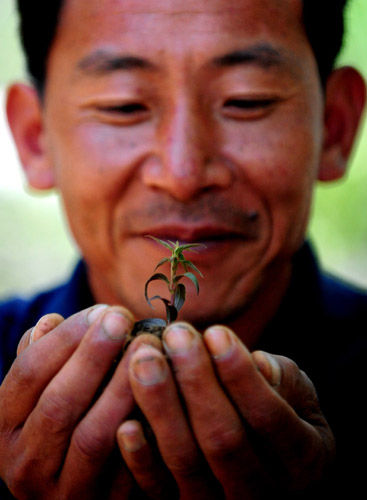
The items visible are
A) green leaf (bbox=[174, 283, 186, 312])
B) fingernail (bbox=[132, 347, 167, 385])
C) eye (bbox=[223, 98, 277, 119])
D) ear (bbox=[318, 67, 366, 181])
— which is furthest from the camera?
ear (bbox=[318, 67, 366, 181])

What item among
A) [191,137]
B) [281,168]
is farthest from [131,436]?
[281,168]

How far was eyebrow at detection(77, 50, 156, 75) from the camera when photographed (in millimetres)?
1802

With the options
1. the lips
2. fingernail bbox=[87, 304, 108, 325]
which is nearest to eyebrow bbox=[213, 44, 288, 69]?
the lips

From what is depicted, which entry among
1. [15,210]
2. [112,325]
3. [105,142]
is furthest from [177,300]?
[15,210]

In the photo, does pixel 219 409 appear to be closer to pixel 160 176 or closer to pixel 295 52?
pixel 160 176

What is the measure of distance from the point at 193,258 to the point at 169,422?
30.9 inches

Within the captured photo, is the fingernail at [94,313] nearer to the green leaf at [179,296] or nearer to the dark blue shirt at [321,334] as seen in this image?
the green leaf at [179,296]

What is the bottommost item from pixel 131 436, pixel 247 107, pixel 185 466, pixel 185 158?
pixel 185 466

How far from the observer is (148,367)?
1.13 meters

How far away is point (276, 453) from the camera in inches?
53.7

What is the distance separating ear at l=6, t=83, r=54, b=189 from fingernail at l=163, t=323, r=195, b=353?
1429mm

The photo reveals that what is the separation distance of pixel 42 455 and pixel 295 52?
4.99ft

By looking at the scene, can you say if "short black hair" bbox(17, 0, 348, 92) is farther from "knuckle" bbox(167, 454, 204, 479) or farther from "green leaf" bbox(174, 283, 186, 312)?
"knuckle" bbox(167, 454, 204, 479)

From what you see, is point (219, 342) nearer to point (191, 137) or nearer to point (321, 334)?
point (191, 137)
